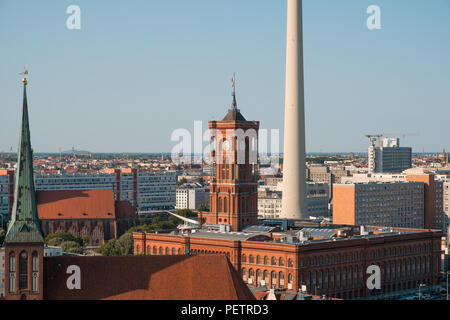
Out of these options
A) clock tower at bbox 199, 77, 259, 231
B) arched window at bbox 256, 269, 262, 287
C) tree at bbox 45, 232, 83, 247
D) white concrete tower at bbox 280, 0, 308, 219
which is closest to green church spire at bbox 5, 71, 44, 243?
arched window at bbox 256, 269, 262, 287

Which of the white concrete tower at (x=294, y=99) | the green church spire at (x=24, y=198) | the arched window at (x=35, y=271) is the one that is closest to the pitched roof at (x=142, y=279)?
the arched window at (x=35, y=271)

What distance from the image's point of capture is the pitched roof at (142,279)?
48.3 m

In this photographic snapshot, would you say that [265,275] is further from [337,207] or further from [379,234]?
[337,207]

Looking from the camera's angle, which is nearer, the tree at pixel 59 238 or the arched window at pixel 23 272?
the arched window at pixel 23 272

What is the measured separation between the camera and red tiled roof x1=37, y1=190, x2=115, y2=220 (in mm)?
158375

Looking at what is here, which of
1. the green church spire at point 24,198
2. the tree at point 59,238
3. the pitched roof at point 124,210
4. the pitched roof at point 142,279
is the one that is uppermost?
the green church spire at point 24,198

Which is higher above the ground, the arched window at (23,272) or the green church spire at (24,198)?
the green church spire at (24,198)

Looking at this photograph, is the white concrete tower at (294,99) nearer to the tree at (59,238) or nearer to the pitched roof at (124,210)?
the tree at (59,238)

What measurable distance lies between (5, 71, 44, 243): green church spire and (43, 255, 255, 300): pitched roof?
70.9 inches

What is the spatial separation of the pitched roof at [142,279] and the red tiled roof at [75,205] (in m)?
111

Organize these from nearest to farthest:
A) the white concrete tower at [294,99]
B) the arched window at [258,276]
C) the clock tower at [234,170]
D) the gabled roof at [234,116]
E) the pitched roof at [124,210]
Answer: the arched window at [258,276] < the clock tower at [234,170] < the gabled roof at [234,116] < the white concrete tower at [294,99] < the pitched roof at [124,210]

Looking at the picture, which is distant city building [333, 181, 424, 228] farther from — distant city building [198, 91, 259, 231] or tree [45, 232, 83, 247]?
distant city building [198, 91, 259, 231]
